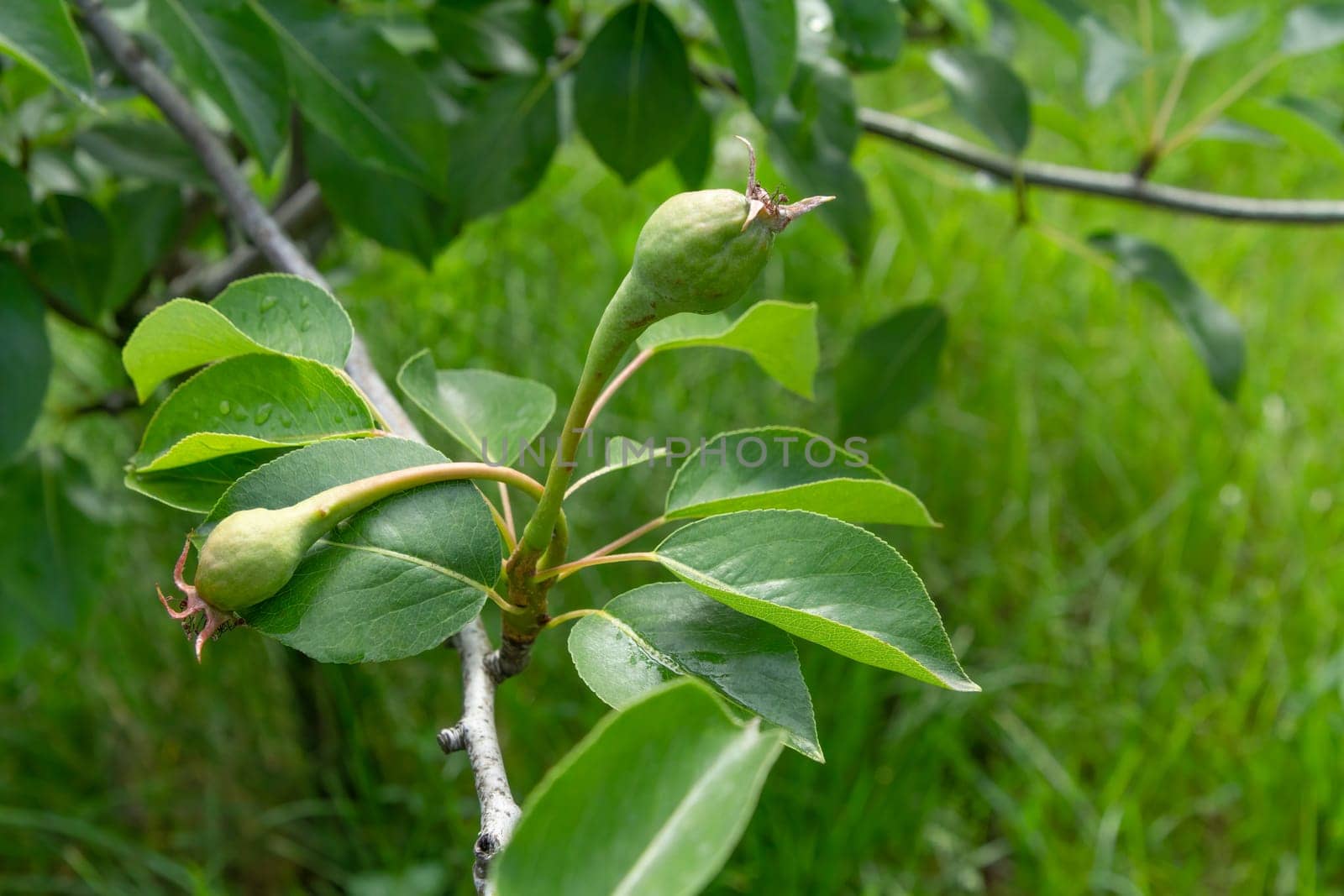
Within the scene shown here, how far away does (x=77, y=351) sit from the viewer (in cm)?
201

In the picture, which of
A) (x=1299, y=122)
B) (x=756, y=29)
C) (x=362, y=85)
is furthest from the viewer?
(x=1299, y=122)

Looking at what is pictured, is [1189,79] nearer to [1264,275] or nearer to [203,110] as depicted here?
[1264,275]

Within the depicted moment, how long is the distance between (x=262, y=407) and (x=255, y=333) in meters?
0.06

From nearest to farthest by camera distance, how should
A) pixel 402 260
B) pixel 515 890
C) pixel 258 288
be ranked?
pixel 515 890, pixel 258 288, pixel 402 260

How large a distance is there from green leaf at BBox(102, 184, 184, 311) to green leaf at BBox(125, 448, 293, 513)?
540 millimetres

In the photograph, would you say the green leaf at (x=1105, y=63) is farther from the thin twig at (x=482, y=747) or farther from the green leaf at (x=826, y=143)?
the thin twig at (x=482, y=747)

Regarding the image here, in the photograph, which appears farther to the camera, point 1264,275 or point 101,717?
point 1264,275

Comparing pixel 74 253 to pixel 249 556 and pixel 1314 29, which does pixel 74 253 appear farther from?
pixel 1314 29

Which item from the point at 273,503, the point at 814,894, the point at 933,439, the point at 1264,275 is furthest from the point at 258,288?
the point at 1264,275

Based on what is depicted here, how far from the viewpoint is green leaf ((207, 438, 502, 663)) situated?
458 millimetres

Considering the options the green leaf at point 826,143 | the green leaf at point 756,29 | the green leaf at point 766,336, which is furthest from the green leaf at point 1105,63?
the green leaf at point 766,336

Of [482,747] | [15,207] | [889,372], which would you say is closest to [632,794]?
[482,747]

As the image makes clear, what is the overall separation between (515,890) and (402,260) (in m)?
1.43

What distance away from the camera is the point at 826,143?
947 mm
